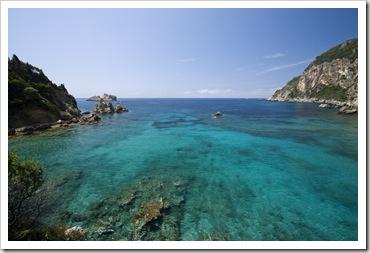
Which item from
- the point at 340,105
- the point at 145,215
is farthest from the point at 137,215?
the point at 340,105

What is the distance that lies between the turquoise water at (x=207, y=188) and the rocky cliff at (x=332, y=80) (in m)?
93.9

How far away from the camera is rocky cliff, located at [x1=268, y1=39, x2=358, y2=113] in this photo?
10495 centimetres

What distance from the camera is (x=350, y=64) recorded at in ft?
371

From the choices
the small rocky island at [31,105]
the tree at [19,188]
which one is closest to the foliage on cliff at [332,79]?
the small rocky island at [31,105]

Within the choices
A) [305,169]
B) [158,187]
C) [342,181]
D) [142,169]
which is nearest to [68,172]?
[142,169]

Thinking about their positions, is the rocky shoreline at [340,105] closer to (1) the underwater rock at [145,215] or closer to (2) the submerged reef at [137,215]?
(2) the submerged reef at [137,215]

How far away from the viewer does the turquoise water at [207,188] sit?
1055cm

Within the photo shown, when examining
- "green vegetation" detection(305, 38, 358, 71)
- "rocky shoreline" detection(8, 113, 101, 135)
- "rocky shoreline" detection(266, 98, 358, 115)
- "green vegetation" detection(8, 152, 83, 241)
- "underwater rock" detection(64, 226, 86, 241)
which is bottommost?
"underwater rock" detection(64, 226, 86, 241)

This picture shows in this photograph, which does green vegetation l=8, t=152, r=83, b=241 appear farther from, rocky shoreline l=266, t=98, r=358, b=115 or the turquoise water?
rocky shoreline l=266, t=98, r=358, b=115

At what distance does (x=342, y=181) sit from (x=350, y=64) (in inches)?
5394

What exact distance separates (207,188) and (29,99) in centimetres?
4387

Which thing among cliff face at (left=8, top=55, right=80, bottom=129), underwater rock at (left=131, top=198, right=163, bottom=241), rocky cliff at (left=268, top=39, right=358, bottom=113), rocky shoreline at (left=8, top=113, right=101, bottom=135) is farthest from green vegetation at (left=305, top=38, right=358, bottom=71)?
cliff face at (left=8, top=55, right=80, bottom=129)

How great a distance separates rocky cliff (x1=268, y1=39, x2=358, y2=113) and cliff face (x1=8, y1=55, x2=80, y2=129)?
4462 inches

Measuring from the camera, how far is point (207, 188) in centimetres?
1541
